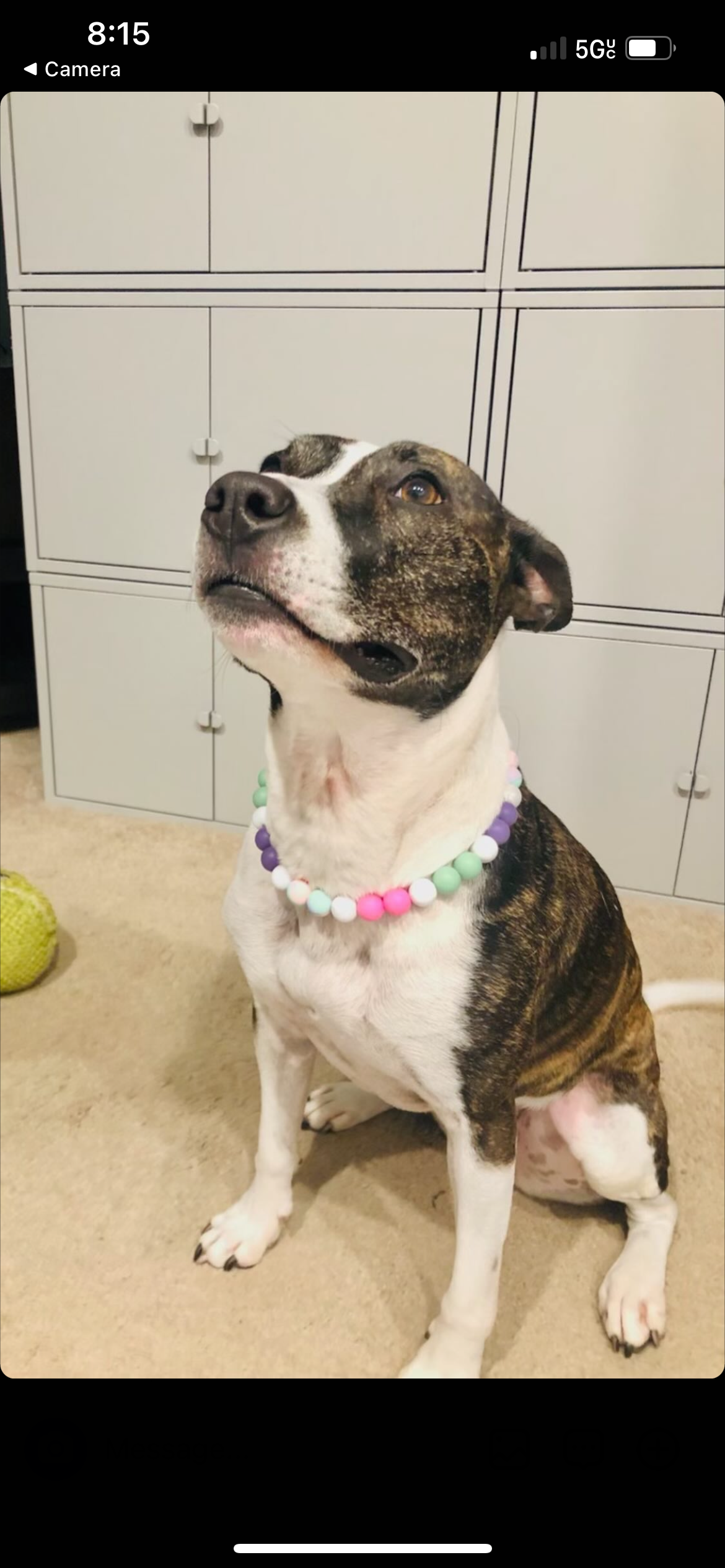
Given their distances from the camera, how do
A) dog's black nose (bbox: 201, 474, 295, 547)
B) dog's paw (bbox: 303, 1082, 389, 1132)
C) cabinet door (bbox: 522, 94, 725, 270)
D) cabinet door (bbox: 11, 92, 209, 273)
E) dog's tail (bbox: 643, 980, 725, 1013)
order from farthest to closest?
cabinet door (bbox: 11, 92, 209, 273) < cabinet door (bbox: 522, 94, 725, 270) < dog's tail (bbox: 643, 980, 725, 1013) < dog's paw (bbox: 303, 1082, 389, 1132) < dog's black nose (bbox: 201, 474, 295, 547)

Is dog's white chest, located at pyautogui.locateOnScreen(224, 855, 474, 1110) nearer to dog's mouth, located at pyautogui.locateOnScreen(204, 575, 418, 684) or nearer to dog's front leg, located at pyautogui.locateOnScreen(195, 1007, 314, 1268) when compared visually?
dog's front leg, located at pyautogui.locateOnScreen(195, 1007, 314, 1268)

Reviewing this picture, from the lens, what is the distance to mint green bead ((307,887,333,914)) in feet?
2.94

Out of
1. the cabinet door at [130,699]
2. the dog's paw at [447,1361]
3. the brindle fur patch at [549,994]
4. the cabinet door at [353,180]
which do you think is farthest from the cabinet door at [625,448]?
the dog's paw at [447,1361]

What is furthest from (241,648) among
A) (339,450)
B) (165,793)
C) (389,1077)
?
(165,793)

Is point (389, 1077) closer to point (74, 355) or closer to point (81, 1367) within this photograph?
Answer: point (81, 1367)

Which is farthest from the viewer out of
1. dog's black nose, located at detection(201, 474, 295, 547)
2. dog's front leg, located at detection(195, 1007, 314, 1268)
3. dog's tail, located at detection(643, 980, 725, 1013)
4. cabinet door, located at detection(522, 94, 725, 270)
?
cabinet door, located at detection(522, 94, 725, 270)

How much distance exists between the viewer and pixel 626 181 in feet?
5.51

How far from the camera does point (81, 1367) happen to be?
100 centimetres

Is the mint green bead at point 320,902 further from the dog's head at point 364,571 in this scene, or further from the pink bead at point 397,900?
the dog's head at point 364,571

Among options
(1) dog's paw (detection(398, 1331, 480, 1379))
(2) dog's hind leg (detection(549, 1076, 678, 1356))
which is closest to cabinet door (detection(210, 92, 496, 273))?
(2) dog's hind leg (detection(549, 1076, 678, 1356))

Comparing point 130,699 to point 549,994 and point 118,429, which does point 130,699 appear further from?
point 549,994

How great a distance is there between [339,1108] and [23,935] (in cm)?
59

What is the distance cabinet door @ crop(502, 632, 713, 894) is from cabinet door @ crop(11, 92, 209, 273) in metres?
1.08
